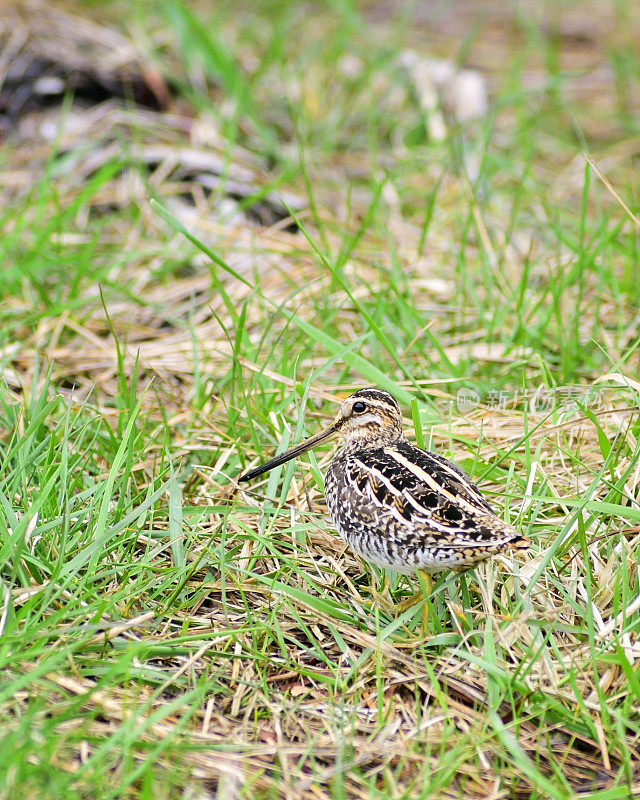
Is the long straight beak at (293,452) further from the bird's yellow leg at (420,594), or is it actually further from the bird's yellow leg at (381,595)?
the bird's yellow leg at (420,594)

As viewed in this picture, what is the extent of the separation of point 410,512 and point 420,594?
0.40 m

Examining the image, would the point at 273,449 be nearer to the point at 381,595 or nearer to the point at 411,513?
the point at 381,595

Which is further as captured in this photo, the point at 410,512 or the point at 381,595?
the point at 381,595

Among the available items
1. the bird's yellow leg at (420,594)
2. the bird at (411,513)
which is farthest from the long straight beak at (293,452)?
the bird's yellow leg at (420,594)

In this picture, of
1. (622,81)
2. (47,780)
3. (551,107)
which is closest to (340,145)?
(551,107)

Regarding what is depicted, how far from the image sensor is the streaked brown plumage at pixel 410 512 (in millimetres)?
2770

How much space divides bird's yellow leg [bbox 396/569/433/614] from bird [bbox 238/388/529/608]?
0.03 ft

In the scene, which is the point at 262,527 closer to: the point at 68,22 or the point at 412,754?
the point at 412,754

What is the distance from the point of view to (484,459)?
12.0ft

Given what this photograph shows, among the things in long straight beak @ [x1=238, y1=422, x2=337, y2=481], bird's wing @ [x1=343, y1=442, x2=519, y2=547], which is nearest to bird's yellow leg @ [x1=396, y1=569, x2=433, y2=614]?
bird's wing @ [x1=343, y1=442, x2=519, y2=547]

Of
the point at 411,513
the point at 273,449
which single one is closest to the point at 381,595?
the point at 411,513

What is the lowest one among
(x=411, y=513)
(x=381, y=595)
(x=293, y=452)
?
(x=381, y=595)

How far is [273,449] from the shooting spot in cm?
377

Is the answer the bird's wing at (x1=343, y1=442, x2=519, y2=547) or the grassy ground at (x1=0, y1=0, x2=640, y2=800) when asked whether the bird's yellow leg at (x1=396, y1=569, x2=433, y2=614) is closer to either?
the grassy ground at (x1=0, y1=0, x2=640, y2=800)
